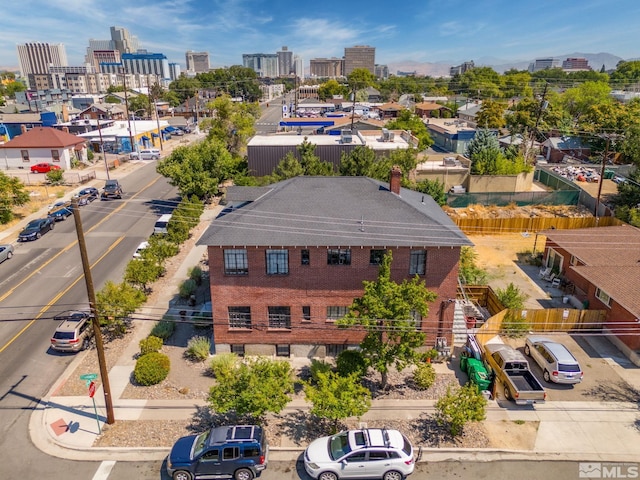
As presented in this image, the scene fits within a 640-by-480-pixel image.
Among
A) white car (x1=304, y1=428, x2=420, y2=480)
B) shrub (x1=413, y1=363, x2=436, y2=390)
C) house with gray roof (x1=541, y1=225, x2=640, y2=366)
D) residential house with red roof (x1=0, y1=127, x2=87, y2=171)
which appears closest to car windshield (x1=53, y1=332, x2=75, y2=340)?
white car (x1=304, y1=428, x2=420, y2=480)

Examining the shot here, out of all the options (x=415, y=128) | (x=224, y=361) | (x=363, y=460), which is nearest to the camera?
(x=363, y=460)

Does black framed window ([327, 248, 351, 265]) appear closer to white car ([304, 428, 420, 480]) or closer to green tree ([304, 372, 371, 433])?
green tree ([304, 372, 371, 433])

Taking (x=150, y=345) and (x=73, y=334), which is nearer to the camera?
(x=150, y=345)

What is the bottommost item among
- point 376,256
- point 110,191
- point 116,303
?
point 116,303

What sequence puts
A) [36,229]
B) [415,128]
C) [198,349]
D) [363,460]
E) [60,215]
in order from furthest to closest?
[415,128] → [60,215] → [36,229] → [198,349] → [363,460]

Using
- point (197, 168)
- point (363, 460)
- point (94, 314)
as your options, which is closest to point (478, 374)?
point (363, 460)

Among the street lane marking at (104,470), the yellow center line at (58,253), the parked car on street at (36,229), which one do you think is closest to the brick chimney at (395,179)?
the street lane marking at (104,470)

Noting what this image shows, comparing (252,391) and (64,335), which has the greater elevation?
(252,391)

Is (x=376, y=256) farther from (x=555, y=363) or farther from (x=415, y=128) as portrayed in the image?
(x=415, y=128)
